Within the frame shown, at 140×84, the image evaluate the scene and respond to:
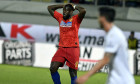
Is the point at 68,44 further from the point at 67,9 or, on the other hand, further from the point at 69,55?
the point at 67,9

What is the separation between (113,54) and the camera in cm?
559

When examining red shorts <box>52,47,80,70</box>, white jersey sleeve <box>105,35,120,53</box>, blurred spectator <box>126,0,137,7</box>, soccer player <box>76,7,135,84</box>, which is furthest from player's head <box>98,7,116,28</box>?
blurred spectator <box>126,0,137,7</box>

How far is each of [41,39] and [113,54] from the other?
15.5m

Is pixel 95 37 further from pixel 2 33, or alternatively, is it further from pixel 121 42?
pixel 121 42

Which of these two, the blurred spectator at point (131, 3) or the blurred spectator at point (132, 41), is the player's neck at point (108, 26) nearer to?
the blurred spectator at point (132, 41)

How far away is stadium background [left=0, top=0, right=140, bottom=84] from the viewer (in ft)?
46.0

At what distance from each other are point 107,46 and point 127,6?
700 inches

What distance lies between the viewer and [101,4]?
76.1 feet

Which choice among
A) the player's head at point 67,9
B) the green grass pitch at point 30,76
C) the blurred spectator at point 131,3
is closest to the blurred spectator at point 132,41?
the green grass pitch at point 30,76

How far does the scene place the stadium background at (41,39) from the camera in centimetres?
1404

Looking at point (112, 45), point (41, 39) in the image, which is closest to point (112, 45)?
point (112, 45)

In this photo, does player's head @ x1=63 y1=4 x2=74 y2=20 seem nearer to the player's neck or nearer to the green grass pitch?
the green grass pitch

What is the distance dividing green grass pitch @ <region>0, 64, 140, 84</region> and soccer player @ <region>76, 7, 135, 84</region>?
6.45 metres

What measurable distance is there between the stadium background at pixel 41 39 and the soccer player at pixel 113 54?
6.46 metres
